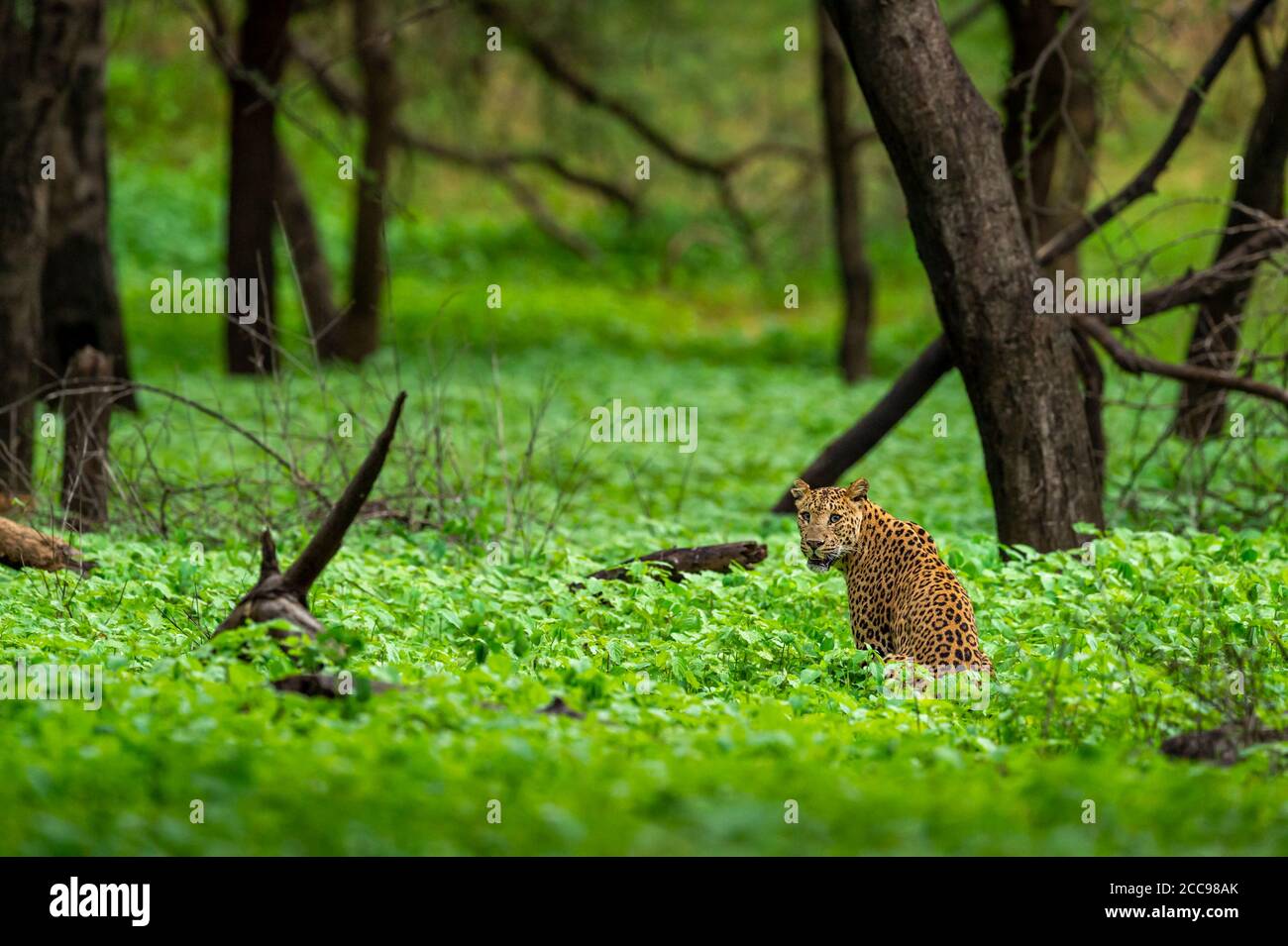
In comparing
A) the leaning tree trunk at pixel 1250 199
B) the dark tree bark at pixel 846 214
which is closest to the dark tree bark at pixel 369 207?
the dark tree bark at pixel 846 214

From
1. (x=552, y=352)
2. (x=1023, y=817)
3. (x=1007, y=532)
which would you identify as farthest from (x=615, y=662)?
(x=552, y=352)

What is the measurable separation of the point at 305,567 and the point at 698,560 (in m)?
2.78

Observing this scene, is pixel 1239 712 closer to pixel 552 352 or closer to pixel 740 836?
pixel 740 836

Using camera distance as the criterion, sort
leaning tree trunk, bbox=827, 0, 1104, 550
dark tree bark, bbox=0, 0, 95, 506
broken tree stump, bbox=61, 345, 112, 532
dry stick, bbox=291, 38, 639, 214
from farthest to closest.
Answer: dry stick, bbox=291, 38, 639, 214, dark tree bark, bbox=0, 0, 95, 506, broken tree stump, bbox=61, 345, 112, 532, leaning tree trunk, bbox=827, 0, 1104, 550

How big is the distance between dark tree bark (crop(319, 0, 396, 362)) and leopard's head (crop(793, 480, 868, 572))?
13.2 m

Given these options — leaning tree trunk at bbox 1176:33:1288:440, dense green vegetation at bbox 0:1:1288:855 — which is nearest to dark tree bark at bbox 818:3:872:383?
dense green vegetation at bbox 0:1:1288:855

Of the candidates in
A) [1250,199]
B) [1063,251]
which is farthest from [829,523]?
[1250,199]

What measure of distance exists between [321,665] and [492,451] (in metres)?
7.81

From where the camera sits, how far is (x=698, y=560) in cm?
864

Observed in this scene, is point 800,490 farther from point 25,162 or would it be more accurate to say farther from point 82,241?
point 82,241

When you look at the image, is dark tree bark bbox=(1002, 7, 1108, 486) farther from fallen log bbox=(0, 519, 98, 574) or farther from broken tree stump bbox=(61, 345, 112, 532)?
broken tree stump bbox=(61, 345, 112, 532)

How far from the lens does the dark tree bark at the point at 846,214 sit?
20.1 meters

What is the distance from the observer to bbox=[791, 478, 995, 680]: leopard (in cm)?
673

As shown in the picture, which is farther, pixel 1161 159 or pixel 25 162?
pixel 25 162
